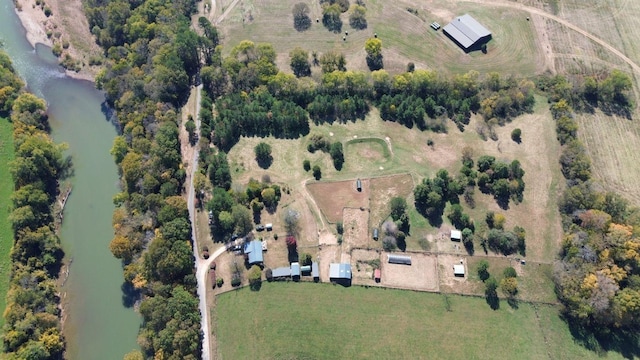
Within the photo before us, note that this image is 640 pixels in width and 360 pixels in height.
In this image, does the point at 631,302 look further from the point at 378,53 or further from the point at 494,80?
the point at 378,53

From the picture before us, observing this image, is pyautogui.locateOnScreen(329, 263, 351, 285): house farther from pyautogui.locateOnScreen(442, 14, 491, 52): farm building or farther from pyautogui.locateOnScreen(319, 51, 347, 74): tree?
pyautogui.locateOnScreen(442, 14, 491, 52): farm building

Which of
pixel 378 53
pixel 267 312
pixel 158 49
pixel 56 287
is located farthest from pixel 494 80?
pixel 56 287

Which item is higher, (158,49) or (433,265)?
(158,49)

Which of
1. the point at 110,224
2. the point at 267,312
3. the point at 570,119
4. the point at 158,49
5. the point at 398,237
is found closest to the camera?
the point at 267,312

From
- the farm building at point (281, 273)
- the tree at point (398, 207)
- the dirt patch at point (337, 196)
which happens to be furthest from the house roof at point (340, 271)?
the tree at point (398, 207)


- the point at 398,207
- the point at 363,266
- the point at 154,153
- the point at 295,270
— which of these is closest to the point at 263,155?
the point at 154,153
